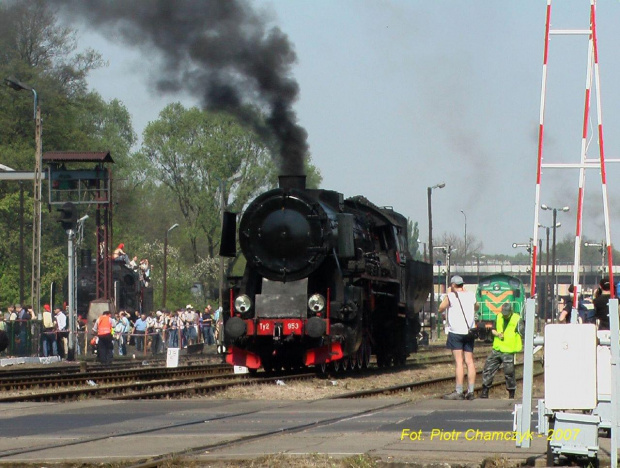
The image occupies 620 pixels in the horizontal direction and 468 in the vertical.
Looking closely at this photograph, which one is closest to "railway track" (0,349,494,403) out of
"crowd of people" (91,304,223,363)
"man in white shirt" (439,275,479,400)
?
"man in white shirt" (439,275,479,400)

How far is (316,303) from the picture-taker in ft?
73.0

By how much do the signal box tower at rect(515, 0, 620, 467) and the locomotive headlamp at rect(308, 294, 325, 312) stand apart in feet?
42.1

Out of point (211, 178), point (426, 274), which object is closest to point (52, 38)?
point (211, 178)

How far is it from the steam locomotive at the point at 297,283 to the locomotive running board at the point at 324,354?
20 mm

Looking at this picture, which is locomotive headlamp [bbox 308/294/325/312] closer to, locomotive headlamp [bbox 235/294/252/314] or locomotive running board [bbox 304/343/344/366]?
locomotive running board [bbox 304/343/344/366]

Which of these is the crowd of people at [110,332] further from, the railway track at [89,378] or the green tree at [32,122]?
the green tree at [32,122]

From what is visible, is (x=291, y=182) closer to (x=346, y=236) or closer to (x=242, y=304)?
(x=346, y=236)

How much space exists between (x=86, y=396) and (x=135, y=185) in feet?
201

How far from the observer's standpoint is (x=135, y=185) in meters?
78.6

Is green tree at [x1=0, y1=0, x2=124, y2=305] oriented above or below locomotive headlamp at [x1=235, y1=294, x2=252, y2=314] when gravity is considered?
above

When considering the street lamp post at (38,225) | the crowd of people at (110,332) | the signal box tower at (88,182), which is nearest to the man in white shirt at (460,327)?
the crowd of people at (110,332)

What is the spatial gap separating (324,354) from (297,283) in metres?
1.50

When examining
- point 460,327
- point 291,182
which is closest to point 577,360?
point 460,327

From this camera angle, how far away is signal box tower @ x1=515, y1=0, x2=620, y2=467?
896 centimetres
